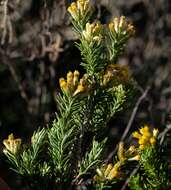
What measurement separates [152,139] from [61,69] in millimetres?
1898

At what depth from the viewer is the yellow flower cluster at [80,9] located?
1466 mm

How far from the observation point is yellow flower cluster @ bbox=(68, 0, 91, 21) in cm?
147

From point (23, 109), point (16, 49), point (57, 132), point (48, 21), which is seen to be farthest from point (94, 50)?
point (23, 109)

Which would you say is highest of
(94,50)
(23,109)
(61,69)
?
(94,50)

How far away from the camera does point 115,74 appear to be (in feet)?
4.84

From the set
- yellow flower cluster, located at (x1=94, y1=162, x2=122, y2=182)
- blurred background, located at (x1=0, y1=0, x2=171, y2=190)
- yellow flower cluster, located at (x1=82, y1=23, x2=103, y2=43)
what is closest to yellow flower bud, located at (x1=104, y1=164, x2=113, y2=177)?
yellow flower cluster, located at (x1=94, y1=162, x2=122, y2=182)

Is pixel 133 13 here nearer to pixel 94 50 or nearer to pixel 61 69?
pixel 61 69

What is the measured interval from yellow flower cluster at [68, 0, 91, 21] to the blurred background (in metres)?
1.25

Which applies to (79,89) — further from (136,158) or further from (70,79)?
(136,158)

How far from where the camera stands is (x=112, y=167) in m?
1.42

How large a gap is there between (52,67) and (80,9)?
151 centimetres

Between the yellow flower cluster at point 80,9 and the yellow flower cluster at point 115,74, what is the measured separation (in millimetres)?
182

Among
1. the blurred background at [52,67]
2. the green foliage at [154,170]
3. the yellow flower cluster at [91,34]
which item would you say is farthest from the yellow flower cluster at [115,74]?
the blurred background at [52,67]

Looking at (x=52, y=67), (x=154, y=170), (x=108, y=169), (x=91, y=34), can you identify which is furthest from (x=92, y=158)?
(x=52, y=67)
